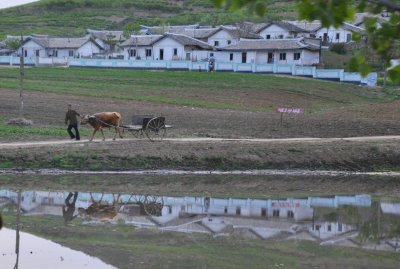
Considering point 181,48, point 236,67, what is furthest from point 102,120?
point 181,48

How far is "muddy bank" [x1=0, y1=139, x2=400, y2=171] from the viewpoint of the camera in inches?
1074

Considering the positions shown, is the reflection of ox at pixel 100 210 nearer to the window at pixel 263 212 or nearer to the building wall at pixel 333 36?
the window at pixel 263 212

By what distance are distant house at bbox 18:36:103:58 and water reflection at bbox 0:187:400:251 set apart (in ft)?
265

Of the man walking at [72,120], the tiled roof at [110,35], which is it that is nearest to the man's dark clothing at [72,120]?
the man walking at [72,120]

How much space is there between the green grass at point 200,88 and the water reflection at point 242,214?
82.4 feet

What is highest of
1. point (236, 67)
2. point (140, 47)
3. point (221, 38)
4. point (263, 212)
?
point (263, 212)

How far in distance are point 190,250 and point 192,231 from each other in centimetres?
230

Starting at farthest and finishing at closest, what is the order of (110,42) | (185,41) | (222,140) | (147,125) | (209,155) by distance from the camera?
(110,42) → (185,41) → (222,140) → (147,125) → (209,155)

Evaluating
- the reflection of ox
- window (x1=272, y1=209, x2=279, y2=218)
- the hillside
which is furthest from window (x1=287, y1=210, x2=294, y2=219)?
the hillside

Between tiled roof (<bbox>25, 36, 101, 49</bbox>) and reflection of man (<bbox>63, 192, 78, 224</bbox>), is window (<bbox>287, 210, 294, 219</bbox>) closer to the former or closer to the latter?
reflection of man (<bbox>63, 192, 78, 224</bbox>)

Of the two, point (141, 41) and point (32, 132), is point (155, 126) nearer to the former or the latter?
point (32, 132)

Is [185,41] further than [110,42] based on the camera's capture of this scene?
No

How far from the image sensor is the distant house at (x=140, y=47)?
Answer: 92.5 metres

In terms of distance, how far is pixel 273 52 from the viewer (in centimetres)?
8375
